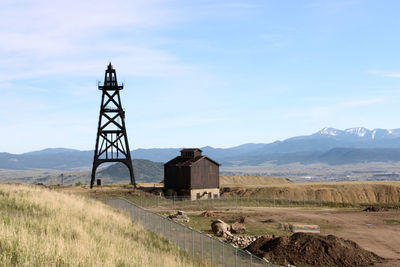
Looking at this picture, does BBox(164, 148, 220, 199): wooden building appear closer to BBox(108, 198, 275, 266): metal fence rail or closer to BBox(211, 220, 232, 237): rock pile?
BBox(211, 220, 232, 237): rock pile

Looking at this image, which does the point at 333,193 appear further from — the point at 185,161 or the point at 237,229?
the point at 237,229

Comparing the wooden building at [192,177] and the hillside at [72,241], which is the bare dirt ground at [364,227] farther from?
the wooden building at [192,177]

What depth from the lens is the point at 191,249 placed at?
26.1 m

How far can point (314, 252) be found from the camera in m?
29.2

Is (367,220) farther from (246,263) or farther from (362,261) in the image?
(246,263)

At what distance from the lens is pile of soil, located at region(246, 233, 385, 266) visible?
28.6 meters

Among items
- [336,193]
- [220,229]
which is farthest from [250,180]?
[220,229]

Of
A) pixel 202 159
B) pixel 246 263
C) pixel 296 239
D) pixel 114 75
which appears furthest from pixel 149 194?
pixel 246 263

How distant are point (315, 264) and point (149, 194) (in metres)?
51.7

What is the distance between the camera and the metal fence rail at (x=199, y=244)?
69.4ft

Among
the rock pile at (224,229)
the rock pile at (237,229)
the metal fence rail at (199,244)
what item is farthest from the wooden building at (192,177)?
the metal fence rail at (199,244)

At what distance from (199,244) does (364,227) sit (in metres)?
27.3

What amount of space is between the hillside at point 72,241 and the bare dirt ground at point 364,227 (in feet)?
49.6

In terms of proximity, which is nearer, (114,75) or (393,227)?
(393,227)
